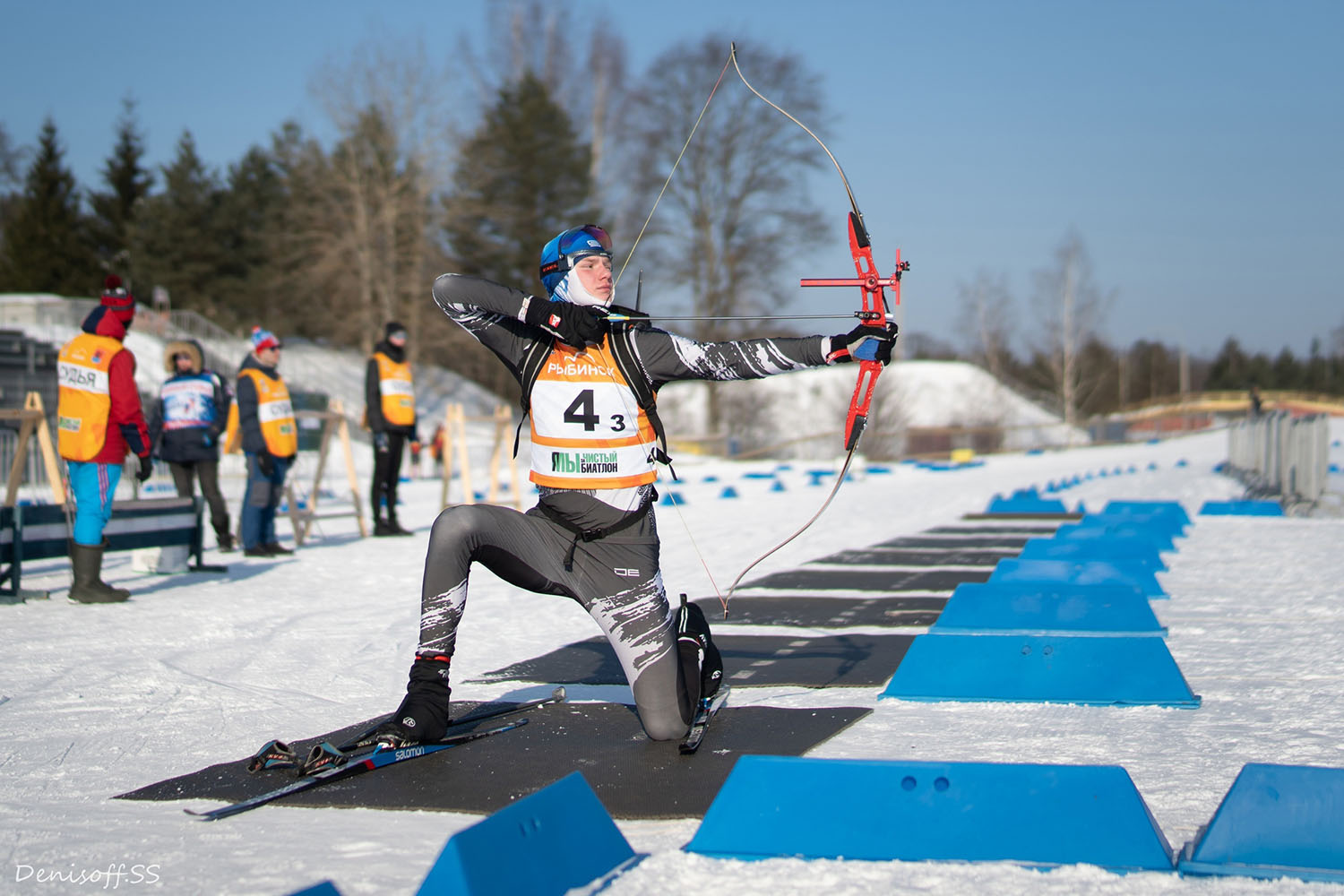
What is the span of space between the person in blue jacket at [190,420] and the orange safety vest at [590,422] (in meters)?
7.29

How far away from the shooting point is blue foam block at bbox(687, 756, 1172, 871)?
3.00 m

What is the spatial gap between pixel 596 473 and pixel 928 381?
181ft

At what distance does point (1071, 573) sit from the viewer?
24.7 ft

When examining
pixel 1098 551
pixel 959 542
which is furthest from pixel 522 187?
pixel 1098 551

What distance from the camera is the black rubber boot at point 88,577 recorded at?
818 cm

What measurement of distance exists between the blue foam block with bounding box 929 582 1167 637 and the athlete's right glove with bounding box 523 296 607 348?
230 centimetres

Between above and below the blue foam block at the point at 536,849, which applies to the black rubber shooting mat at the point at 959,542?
below

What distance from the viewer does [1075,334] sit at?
6091cm

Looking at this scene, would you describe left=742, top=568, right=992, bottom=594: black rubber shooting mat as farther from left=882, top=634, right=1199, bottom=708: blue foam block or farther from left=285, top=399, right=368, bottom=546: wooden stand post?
left=285, top=399, right=368, bottom=546: wooden stand post

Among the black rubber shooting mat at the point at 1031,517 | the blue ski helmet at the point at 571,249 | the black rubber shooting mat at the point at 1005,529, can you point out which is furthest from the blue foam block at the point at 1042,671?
the black rubber shooting mat at the point at 1031,517

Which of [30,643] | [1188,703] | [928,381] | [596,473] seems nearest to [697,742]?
[596,473]

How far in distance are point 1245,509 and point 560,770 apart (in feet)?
41.7

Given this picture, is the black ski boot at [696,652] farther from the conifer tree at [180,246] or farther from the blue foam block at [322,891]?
the conifer tree at [180,246]

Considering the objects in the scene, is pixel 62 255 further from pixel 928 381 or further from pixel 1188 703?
pixel 1188 703
